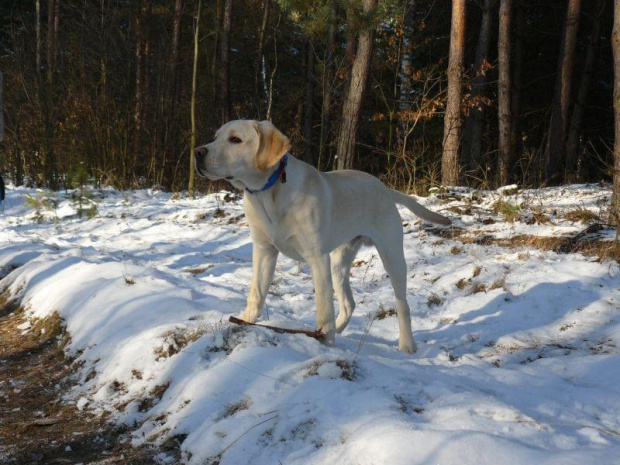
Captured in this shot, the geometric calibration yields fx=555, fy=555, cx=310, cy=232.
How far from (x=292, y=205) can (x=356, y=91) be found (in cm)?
647

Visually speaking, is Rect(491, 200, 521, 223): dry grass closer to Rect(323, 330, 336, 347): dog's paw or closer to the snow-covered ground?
the snow-covered ground

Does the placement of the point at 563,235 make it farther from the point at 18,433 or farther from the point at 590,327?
the point at 18,433

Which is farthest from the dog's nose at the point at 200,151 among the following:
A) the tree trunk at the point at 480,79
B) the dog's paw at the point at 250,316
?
the tree trunk at the point at 480,79

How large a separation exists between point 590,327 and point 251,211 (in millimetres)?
2864

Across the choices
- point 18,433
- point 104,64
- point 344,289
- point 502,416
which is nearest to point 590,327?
point 344,289

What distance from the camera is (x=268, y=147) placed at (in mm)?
3367

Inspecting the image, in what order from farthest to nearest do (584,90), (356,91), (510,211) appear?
(584,90), (356,91), (510,211)

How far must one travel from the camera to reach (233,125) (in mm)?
3445

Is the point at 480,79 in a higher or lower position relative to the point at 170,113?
higher

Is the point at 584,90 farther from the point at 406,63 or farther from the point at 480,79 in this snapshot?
the point at 406,63

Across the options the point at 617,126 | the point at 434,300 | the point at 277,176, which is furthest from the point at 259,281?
the point at 617,126

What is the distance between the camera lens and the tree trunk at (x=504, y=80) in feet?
41.6

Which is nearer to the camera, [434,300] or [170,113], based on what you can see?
[434,300]

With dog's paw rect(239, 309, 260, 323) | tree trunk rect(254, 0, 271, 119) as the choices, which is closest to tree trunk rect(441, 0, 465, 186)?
tree trunk rect(254, 0, 271, 119)
